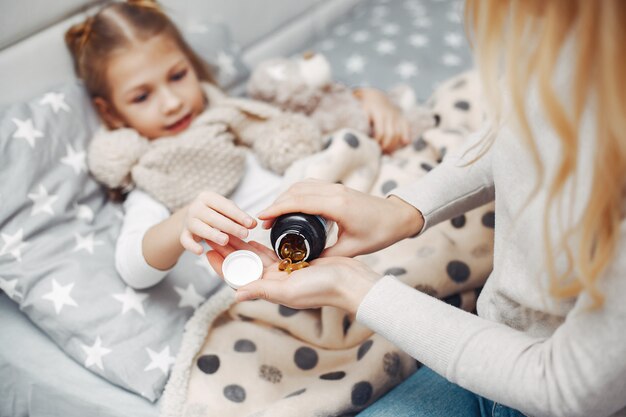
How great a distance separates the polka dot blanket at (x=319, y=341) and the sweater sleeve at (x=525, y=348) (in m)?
0.24

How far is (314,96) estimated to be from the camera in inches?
51.6

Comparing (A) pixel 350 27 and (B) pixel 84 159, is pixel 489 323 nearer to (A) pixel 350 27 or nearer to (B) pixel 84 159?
(B) pixel 84 159

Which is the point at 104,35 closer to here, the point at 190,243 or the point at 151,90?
the point at 151,90

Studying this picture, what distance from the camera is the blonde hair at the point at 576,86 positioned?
44 cm

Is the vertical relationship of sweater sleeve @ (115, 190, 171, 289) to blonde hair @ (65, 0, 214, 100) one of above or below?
below

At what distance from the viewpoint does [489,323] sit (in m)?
0.64

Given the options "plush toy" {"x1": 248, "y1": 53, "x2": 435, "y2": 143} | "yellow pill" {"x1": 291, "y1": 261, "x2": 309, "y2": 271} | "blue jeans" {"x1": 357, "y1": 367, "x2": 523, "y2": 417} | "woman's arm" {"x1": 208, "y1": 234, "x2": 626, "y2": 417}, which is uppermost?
"yellow pill" {"x1": 291, "y1": 261, "x2": 309, "y2": 271}

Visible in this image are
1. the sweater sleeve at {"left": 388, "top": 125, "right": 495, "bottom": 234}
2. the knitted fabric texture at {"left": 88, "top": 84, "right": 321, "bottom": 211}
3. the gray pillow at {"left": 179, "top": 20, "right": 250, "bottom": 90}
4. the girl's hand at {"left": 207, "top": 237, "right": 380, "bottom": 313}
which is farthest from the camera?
the gray pillow at {"left": 179, "top": 20, "right": 250, "bottom": 90}

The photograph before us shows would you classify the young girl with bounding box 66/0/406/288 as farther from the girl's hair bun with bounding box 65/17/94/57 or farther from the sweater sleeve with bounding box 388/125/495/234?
the sweater sleeve with bounding box 388/125/495/234

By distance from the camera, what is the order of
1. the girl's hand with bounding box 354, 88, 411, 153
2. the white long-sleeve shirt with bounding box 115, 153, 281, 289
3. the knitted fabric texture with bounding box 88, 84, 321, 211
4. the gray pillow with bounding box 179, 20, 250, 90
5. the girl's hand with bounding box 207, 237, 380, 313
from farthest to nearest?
the gray pillow with bounding box 179, 20, 250, 90 < the girl's hand with bounding box 354, 88, 411, 153 < the knitted fabric texture with bounding box 88, 84, 321, 211 < the white long-sleeve shirt with bounding box 115, 153, 281, 289 < the girl's hand with bounding box 207, 237, 380, 313

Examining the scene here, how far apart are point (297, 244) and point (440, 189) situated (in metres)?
0.25

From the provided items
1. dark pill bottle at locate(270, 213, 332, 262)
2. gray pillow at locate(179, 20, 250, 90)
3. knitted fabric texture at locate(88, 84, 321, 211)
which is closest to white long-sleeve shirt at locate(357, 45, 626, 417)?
dark pill bottle at locate(270, 213, 332, 262)

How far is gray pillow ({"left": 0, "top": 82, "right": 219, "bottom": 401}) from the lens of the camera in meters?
0.91

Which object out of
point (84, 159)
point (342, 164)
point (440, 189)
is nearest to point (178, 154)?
point (84, 159)
